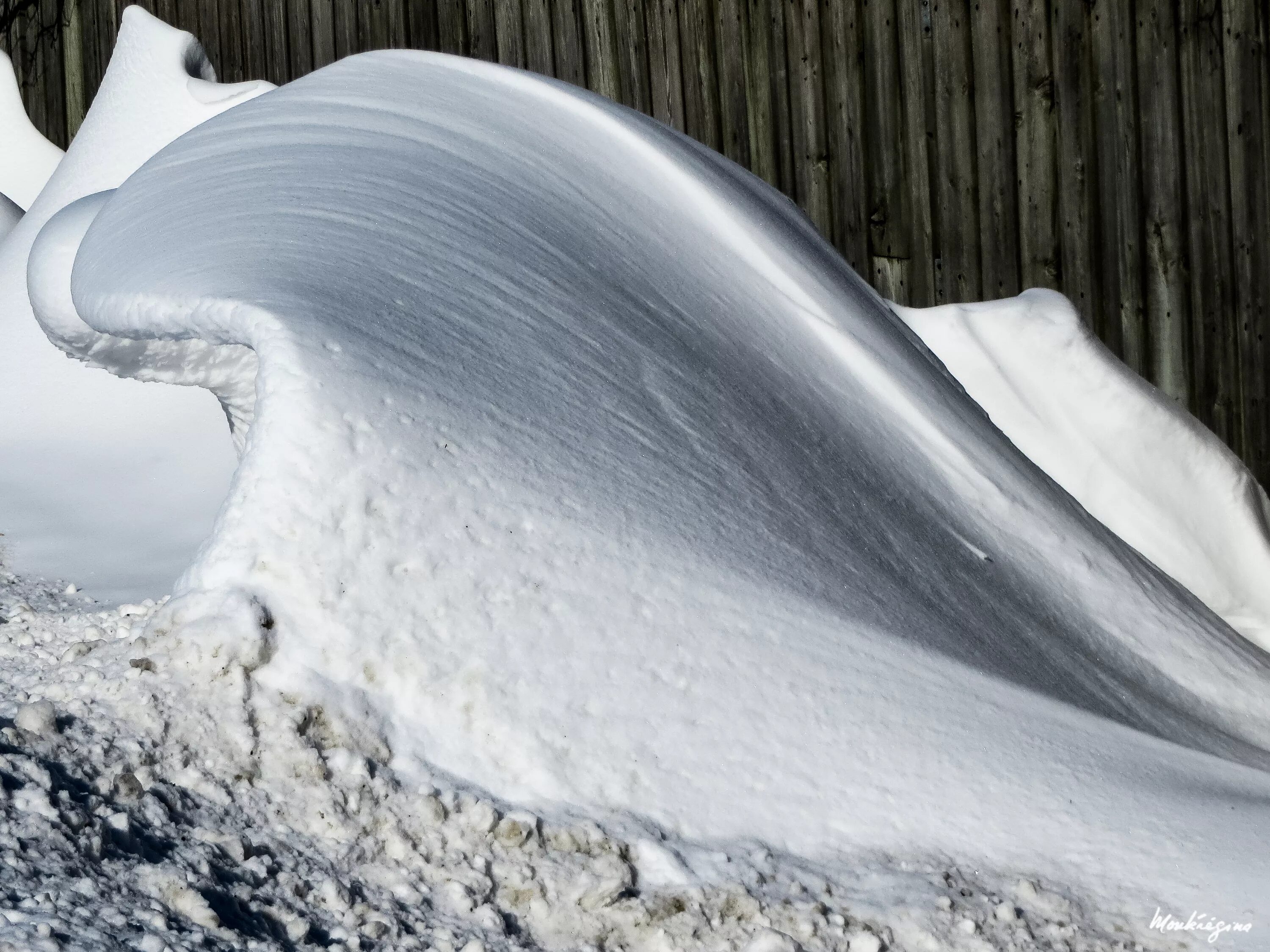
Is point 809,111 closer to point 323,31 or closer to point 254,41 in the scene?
point 323,31

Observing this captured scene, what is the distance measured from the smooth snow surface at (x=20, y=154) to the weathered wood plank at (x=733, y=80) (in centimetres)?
217

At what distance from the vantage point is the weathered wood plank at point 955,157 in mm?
3500

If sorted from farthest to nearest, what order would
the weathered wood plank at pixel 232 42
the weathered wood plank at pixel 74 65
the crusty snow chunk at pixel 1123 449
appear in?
the weathered wood plank at pixel 74 65
the weathered wood plank at pixel 232 42
the crusty snow chunk at pixel 1123 449

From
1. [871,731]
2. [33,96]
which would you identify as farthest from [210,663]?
[33,96]

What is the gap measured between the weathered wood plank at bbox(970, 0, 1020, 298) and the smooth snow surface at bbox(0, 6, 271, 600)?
1808mm

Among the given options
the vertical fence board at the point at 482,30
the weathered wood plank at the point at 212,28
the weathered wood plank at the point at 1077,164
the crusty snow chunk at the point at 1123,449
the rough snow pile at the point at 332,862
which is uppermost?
the weathered wood plank at the point at 212,28

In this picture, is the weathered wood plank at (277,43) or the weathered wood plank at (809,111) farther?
the weathered wood plank at (277,43)

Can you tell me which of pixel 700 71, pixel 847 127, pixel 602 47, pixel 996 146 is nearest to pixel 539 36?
pixel 602 47

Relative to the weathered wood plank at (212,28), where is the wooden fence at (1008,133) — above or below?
below

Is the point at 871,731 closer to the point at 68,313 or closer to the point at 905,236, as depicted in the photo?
the point at 68,313

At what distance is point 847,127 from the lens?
12.0 feet

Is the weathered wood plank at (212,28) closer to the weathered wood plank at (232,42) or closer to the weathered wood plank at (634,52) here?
the weathered wood plank at (232,42)

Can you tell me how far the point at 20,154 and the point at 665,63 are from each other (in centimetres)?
222
